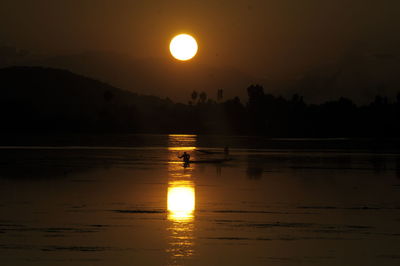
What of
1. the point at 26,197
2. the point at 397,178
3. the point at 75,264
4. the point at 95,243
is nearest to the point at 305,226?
the point at 95,243

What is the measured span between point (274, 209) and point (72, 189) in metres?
14.5

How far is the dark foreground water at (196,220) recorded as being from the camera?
70.8 ft

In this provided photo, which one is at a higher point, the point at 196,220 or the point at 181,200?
the point at 181,200

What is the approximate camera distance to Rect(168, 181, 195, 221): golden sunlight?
29891mm

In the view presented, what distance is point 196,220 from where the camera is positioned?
1112 inches

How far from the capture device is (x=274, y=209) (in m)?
32.5

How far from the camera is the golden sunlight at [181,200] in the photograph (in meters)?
29.9

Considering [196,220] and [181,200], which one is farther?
[181,200]

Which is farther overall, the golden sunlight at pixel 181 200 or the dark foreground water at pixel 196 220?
the golden sunlight at pixel 181 200

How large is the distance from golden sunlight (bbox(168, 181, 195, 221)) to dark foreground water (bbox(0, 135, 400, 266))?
6 centimetres

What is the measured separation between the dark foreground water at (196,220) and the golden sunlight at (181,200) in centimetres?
6

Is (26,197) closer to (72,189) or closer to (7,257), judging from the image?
(72,189)

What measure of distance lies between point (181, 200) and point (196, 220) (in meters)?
7.27

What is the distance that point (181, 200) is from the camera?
35469mm
